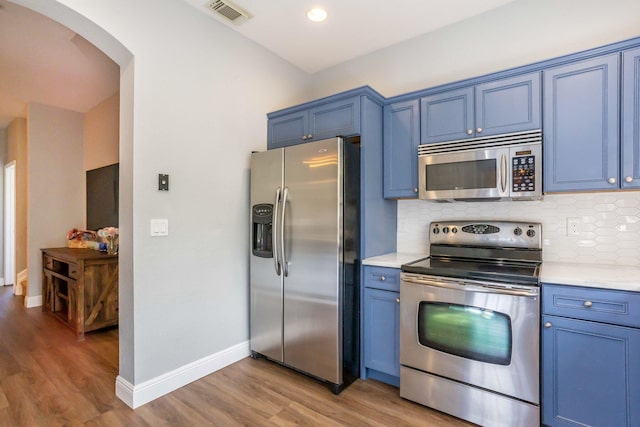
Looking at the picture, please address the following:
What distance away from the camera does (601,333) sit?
159 cm

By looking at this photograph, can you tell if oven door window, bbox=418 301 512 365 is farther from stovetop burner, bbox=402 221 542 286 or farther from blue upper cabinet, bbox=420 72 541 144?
blue upper cabinet, bbox=420 72 541 144

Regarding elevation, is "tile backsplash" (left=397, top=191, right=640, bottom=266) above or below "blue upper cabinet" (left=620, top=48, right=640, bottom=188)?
below

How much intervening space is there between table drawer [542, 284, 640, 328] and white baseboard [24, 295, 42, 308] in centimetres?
569

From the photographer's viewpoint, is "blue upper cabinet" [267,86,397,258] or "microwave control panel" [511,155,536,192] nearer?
"microwave control panel" [511,155,536,192]

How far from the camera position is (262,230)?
105 inches

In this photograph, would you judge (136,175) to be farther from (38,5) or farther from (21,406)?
(21,406)

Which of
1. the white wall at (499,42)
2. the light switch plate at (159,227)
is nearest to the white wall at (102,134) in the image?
the light switch plate at (159,227)

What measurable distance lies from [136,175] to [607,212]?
3.05 meters

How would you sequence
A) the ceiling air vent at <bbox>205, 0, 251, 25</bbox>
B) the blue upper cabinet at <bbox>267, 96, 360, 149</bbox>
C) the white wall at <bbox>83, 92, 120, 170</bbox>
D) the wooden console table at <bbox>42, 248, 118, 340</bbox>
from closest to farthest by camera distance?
the ceiling air vent at <bbox>205, 0, 251, 25</bbox>, the blue upper cabinet at <bbox>267, 96, 360, 149</bbox>, the wooden console table at <bbox>42, 248, 118, 340</bbox>, the white wall at <bbox>83, 92, 120, 170</bbox>

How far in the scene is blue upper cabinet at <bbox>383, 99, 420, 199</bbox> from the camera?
8.19ft

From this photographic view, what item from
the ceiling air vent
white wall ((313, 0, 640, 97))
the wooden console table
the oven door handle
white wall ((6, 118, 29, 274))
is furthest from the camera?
white wall ((6, 118, 29, 274))

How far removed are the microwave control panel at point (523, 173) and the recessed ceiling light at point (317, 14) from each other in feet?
5.83

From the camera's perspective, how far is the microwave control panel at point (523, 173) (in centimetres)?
202

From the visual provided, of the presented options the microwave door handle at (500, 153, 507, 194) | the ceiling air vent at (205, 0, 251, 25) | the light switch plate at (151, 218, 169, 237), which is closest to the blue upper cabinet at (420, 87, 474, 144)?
the microwave door handle at (500, 153, 507, 194)
